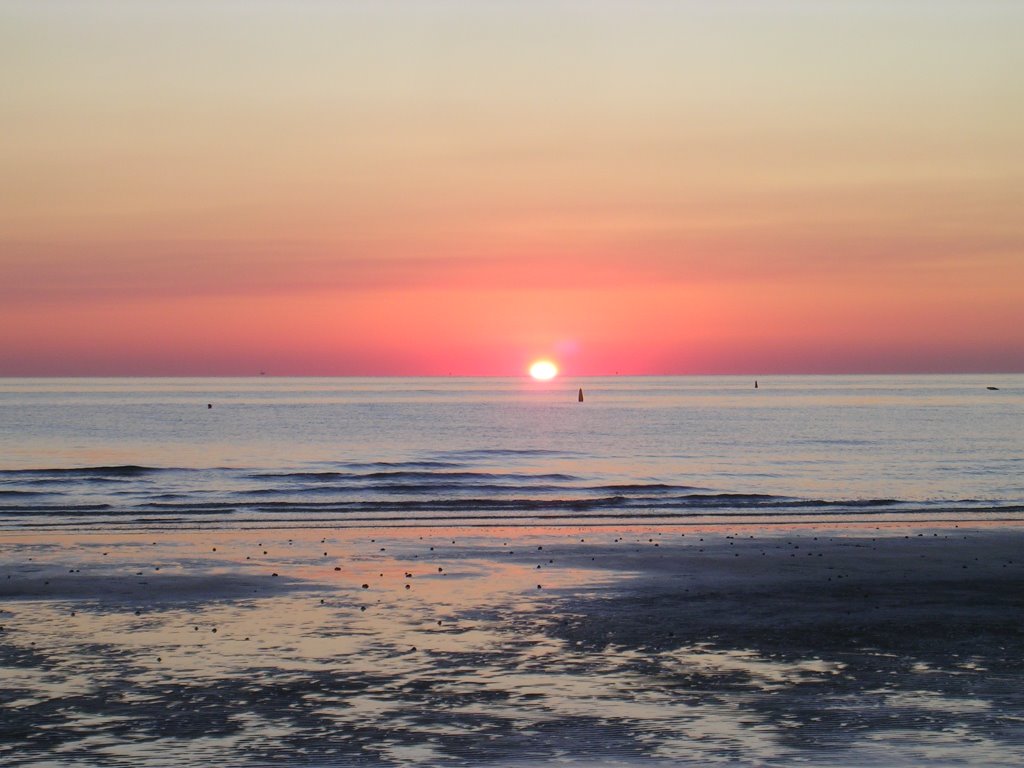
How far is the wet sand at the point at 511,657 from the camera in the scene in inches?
427

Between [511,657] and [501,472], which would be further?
[501,472]

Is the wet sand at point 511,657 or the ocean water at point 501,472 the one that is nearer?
the wet sand at point 511,657

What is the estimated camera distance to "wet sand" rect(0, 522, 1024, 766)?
35.6 ft

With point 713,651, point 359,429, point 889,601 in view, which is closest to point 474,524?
point 889,601

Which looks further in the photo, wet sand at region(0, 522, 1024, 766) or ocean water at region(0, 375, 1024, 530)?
ocean water at region(0, 375, 1024, 530)

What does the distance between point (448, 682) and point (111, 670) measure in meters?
4.20

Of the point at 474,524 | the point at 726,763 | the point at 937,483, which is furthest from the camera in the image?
the point at 937,483

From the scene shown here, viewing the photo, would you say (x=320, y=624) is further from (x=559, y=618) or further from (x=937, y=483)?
(x=937, y=483)

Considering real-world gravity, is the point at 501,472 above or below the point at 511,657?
below

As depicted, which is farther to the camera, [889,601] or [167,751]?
[889,601]

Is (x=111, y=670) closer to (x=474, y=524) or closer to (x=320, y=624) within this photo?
(x=320, y=624)

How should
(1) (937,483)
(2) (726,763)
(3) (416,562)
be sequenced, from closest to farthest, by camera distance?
(2) (726,763), (3) (416,562), (1) (937,483)

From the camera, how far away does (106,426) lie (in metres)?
119

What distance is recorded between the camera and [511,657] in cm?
1448
